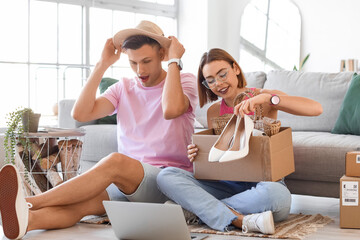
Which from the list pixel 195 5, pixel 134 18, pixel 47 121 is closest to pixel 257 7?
pixel 195 5

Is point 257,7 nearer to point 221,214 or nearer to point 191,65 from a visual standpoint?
point 191,65

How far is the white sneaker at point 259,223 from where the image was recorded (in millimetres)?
2240

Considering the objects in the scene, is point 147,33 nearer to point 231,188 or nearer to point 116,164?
point 116,164

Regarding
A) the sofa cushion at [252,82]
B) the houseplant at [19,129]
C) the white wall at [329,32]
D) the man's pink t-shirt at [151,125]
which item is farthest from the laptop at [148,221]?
the white wall at [329,32]

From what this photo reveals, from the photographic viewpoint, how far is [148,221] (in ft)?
7.11

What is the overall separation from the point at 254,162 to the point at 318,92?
1492mm

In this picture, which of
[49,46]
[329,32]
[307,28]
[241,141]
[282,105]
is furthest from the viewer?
[307,28]

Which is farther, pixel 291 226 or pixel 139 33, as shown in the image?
pixel 139 33

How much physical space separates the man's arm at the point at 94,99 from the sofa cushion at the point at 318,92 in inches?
53.3

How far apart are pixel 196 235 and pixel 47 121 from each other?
163 inches

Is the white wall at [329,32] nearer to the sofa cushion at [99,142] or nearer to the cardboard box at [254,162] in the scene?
the sofa cushion at [99,142]

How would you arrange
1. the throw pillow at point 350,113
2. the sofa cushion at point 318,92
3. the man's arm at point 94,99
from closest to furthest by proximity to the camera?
the man's arm at point 94,99 → the throw pillow at point 350,113 → the sofa cushion at point 318,92

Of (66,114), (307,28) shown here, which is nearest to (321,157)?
(66,114)

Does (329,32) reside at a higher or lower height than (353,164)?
higher
